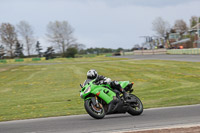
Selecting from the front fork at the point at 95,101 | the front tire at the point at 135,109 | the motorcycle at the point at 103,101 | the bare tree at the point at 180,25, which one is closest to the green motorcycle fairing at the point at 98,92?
the motorcycle at the point at 103,101

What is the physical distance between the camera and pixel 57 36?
118500mm

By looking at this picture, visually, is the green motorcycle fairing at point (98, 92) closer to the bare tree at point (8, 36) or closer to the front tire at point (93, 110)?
the front tire at point (93, 110)

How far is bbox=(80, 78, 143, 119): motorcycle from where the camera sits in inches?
349

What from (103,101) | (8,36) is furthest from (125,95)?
(8,36)

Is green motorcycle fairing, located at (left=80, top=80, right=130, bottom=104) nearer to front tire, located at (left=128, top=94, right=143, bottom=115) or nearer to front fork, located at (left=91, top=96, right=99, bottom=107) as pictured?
front fork, located at (left=91, top=96, right=99, bottom=107)

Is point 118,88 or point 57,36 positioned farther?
point 57,36

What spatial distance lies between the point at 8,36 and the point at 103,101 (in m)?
105

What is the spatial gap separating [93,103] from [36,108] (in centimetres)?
480

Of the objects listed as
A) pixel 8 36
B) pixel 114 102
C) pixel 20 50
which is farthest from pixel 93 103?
pixel 20 50

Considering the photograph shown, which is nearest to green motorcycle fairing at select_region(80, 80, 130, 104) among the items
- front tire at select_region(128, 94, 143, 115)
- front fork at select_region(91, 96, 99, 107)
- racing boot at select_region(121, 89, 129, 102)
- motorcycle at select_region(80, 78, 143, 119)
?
motorcycle at select_region(80, 78, 143, 119)

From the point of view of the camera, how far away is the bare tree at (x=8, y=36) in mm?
107625

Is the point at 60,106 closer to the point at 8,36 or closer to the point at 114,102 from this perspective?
the point at 114,102

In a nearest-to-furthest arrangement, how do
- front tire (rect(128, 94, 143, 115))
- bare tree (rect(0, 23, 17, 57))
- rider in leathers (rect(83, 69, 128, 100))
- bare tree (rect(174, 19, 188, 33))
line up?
rider in leathers (rect(83, 69, 128, 100)), front tire (rect(128, 94, 143, 115)), bare tree (rect(0, 23, 17, 57)), bare tree (rect(174, 19, 188, 33))

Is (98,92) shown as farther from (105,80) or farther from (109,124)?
(109,124)
